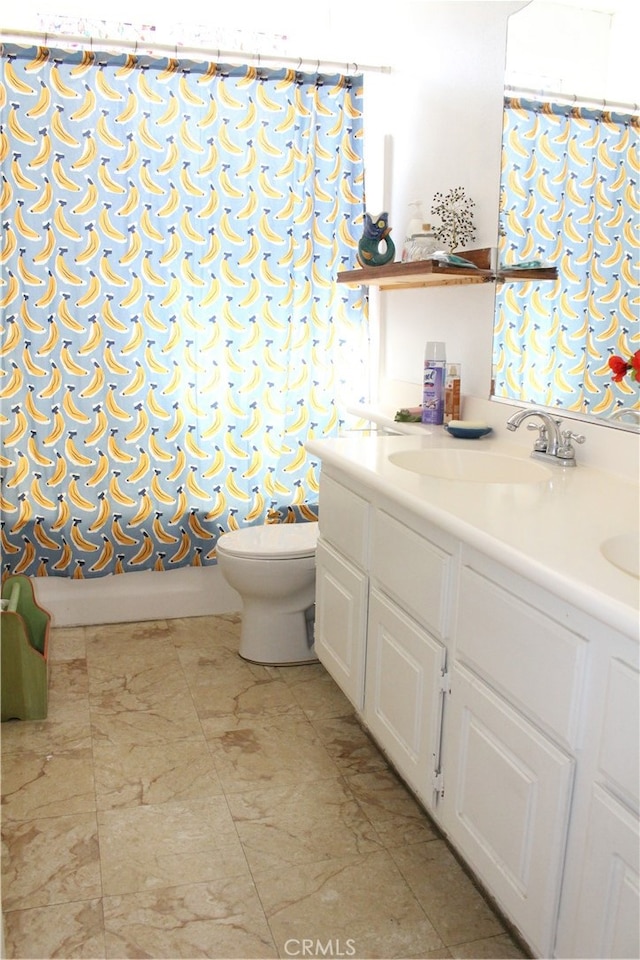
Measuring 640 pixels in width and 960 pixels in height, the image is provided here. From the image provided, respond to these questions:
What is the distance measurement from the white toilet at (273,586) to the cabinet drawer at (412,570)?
2.35 ft

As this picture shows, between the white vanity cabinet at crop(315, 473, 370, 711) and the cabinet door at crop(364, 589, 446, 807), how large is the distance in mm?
62

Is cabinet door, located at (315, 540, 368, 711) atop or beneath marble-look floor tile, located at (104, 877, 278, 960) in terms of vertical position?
atop

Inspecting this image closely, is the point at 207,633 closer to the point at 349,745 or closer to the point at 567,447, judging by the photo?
the point at 349,745

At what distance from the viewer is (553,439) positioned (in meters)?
2.08

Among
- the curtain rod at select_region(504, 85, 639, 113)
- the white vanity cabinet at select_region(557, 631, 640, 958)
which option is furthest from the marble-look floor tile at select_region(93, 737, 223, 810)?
the curtain rod at select_region(504, 85, 639, 113)

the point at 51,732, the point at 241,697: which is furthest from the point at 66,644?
the point at 241,697

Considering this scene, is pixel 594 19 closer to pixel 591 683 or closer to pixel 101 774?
pixel 591 683

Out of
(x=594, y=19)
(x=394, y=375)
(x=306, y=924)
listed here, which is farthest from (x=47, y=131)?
(x=306, y=924)

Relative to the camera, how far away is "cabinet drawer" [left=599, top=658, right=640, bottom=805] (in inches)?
44.6

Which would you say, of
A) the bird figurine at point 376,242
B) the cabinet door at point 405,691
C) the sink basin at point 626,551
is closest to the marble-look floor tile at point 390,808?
the cabinet door at point 405,691

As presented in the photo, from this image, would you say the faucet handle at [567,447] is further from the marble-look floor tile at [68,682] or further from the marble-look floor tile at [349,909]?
the marble-look floor tile at [68,682]

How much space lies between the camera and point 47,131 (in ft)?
9.31

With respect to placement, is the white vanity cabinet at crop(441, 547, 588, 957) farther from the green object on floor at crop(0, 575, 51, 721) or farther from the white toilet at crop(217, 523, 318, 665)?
the green object on floor at crop(0, 575, 51, 721)

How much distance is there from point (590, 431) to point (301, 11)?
83.8 inches
